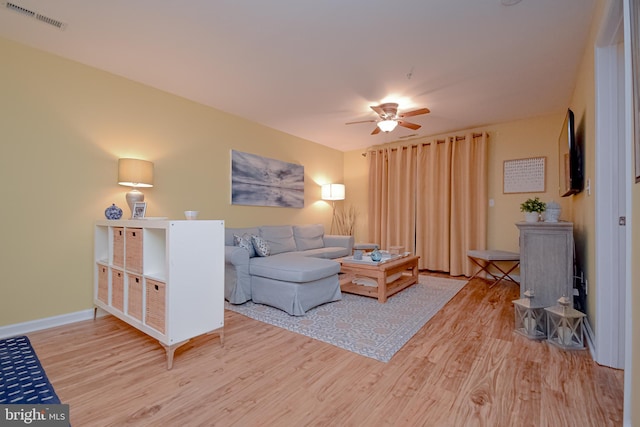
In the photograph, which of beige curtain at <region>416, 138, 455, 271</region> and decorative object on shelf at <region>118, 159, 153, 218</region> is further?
beige curtain at <region>416, 138, 455, 271</region>

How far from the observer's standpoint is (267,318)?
2738 millimetres

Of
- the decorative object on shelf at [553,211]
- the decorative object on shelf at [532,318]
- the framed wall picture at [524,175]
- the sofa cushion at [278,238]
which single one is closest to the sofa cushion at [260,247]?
the sofa cushion at [278,238]

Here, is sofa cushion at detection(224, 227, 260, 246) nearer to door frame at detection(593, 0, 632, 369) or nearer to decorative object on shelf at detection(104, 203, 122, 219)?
decorative object on shelf at detection(104, 203, 122, 219)

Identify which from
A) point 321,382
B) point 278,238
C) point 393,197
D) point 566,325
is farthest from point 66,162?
point 393,197

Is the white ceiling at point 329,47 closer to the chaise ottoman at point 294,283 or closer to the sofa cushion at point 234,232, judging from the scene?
the sofa cushion at point 234,232

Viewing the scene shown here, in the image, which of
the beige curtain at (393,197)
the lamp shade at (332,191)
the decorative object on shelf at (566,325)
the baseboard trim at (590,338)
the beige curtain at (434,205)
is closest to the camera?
the baseboard trim at (590,338)

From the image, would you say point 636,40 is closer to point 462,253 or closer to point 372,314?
point 372,314

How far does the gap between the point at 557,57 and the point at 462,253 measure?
9.86ft

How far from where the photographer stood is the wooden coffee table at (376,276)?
3.19m

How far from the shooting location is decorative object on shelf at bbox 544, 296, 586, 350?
6.79ft

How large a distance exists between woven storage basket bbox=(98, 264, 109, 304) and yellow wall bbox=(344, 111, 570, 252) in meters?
5.16

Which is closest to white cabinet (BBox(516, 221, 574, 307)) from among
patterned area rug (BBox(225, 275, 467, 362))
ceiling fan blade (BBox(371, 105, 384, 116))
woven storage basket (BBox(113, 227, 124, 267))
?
patterned area rug (BBox(225, 275, 467, 362))

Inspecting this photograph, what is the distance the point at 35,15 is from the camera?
6.87 ft

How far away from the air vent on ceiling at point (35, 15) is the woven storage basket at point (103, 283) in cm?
198
